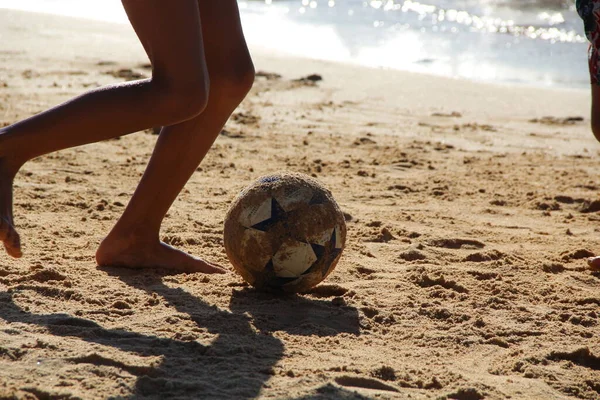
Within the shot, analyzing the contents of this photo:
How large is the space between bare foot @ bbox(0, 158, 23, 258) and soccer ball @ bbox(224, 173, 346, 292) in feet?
3.04

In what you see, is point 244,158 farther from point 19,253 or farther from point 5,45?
point 5,45

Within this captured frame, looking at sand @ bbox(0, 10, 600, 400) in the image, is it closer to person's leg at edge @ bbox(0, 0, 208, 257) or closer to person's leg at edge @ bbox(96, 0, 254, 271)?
person's leg at edge @ bbox(96, 0, 254, 271)

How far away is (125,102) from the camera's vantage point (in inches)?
130

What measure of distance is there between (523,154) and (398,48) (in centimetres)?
640

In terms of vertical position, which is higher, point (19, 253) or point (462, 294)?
point (19, 253)

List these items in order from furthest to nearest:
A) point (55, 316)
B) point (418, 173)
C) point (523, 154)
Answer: point (523, 154) → point (418, 173) → point (55, 316)

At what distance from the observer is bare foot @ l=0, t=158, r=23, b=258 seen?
10.8ft

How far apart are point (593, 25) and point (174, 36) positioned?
2499mm

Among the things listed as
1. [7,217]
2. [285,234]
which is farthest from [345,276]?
[7,217]

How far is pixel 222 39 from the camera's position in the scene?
3721 millimetres

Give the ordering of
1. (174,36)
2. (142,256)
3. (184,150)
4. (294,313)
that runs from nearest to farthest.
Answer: (174,36)
(294,313)
(184,150)
(142,256)

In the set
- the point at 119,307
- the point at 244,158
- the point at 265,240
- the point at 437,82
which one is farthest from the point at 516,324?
the point at 437,82

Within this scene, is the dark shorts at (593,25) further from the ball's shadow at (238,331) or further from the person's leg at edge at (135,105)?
the person's leg at edge at (135,105)

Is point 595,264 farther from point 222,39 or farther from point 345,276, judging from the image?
point 222,39
